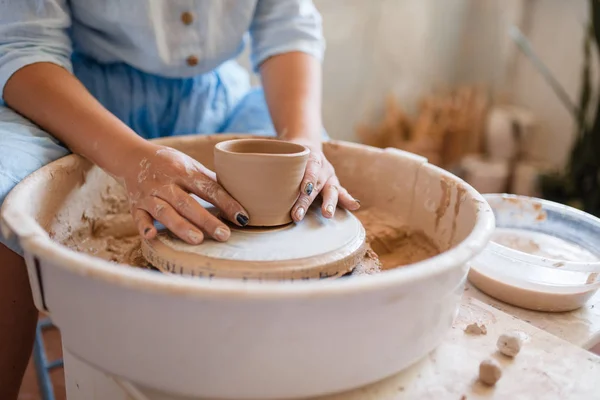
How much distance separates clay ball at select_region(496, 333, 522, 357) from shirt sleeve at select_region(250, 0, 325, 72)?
2.21 ft

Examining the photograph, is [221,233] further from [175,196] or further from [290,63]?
[290,63]

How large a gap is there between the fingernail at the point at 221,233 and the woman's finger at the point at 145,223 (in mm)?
81

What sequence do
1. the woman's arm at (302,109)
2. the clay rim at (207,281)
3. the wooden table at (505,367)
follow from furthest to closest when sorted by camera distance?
the woman's arm at (302,109) → the wooden table at (505,367) → the clay rim at (207,281)

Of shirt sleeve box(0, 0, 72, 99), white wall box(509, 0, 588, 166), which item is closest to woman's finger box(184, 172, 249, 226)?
shirt sleeve box(0, 0, 72, 99)

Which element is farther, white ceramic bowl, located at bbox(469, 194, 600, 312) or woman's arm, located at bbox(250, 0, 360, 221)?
woman's arm, located at bbox(250, 0, 360, 221)

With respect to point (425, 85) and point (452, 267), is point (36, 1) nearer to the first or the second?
point (452, 267)

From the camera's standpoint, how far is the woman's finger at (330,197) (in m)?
0.76

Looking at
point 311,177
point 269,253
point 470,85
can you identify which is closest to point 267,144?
point 311,177

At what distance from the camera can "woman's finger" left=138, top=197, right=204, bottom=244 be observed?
2.20 ft

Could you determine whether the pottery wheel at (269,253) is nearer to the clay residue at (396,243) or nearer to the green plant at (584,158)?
the clay residue at (396,243)

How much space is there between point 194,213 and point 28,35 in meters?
0.46

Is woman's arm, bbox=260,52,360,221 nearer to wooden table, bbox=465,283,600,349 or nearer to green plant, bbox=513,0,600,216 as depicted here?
wooden table, bbox=465,283,600,349

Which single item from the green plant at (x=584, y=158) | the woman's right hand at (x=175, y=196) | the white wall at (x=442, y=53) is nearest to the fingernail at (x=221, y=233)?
the woman's right hand at (x=175, y=196)

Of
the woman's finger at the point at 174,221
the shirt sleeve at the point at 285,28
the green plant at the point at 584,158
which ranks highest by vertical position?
the shirt sleeve at the point at 285,28
